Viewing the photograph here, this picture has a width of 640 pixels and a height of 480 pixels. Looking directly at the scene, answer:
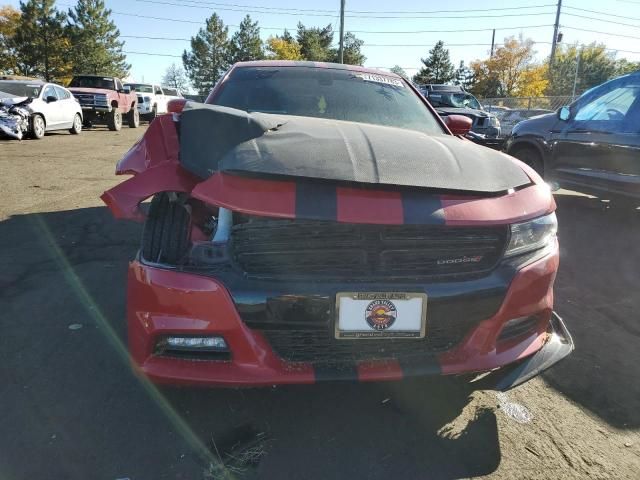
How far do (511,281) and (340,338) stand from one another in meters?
0.73

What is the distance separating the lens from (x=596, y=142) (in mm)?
5875

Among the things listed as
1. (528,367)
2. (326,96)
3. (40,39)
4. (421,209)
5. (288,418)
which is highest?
(40,39)

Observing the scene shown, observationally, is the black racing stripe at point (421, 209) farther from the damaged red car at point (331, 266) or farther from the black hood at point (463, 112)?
the black hood at point (463, 112)

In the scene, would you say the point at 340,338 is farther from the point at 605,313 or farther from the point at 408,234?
the point at 605,313

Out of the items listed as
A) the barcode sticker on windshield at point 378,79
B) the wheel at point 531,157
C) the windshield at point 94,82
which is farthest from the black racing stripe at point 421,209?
the windshield at point 94,82

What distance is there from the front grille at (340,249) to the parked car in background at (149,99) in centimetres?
2480

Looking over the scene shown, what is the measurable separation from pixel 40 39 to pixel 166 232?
58.3 m

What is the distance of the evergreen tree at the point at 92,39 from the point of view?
5141cm

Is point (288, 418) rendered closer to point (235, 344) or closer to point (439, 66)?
point (235, 344)

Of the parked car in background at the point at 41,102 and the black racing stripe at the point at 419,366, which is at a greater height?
the parked car in background at the point at 41,102

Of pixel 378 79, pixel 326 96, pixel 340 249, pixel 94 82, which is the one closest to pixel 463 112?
pixel 378 79

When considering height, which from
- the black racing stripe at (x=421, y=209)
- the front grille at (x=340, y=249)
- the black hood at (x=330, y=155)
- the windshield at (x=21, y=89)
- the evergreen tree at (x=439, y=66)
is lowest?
the front grille at (x=340, y=249)

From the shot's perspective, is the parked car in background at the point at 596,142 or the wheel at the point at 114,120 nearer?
the parked car in background at the point at 596,142

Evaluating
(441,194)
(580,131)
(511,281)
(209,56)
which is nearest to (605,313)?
(511,281)
